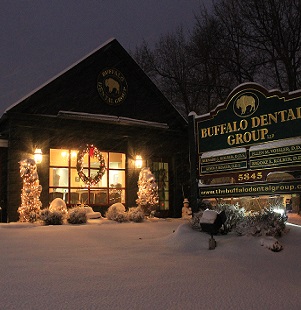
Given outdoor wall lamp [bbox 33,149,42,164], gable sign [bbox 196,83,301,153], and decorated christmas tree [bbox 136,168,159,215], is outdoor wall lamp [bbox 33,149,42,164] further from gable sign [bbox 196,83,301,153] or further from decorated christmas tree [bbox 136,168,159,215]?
gable sign [bbox 196,83,301,153]

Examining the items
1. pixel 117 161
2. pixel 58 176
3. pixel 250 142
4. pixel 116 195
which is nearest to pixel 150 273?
pixel 250 142

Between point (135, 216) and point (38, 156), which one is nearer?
point (135, 216)

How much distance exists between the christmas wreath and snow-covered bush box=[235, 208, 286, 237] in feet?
28.4

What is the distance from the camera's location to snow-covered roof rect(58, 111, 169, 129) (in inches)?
621

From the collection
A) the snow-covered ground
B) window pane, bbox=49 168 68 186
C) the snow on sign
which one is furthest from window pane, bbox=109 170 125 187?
the snow-covered ground

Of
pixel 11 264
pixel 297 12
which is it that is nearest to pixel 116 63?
pixel 297 12

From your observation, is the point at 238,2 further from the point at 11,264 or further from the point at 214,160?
the point at 11,264

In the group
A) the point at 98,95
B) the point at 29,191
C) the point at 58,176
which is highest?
the point at 98,95

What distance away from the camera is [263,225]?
25.1 ft

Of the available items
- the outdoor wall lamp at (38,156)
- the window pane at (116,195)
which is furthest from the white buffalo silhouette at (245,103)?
the window pane at (116,195)

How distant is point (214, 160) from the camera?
9719mm

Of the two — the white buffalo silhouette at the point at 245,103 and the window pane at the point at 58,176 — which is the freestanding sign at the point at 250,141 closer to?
the white buffalo silhouette at the point at 245,103

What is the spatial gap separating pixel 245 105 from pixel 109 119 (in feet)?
26.6

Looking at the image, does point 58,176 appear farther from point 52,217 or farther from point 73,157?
point 52,217
